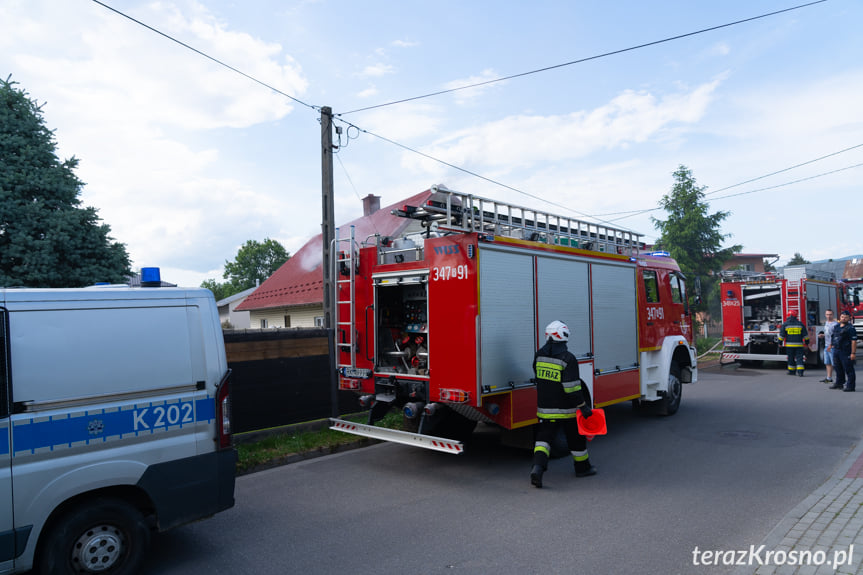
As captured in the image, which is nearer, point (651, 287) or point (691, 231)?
point (651, 287)

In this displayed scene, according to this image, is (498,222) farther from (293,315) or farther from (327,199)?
(293,315)

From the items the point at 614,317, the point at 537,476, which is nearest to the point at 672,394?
the point at 614,317


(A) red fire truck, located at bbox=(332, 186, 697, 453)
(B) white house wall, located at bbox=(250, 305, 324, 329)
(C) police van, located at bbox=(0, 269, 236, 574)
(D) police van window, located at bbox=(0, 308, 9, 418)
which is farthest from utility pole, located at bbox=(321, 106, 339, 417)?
(B) white house wall, located at bbox=(250, 305, 324, 329)

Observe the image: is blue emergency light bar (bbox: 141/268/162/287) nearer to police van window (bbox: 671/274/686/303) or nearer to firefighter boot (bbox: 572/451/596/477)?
firefighter boot (bbox: 572/451/596/477)

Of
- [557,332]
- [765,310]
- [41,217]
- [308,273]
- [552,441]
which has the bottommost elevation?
[552,441]

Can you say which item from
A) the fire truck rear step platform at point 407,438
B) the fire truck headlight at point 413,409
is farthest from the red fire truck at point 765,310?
the fire truck rear step platform at point 407,438

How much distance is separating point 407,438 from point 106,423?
10.8ft

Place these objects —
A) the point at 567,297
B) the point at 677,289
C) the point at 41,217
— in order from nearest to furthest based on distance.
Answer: the point at 567,297 < the point at 677,289 < the point at 41,217

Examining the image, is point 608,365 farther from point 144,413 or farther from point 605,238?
point 144,413

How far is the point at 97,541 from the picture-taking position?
12.1ft

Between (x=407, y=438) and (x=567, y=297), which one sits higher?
(x=567, y=297)

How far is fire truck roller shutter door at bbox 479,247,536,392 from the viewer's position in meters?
6.21

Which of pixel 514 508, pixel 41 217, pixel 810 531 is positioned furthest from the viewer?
pixel 41 217

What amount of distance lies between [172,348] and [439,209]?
326 centimetres
